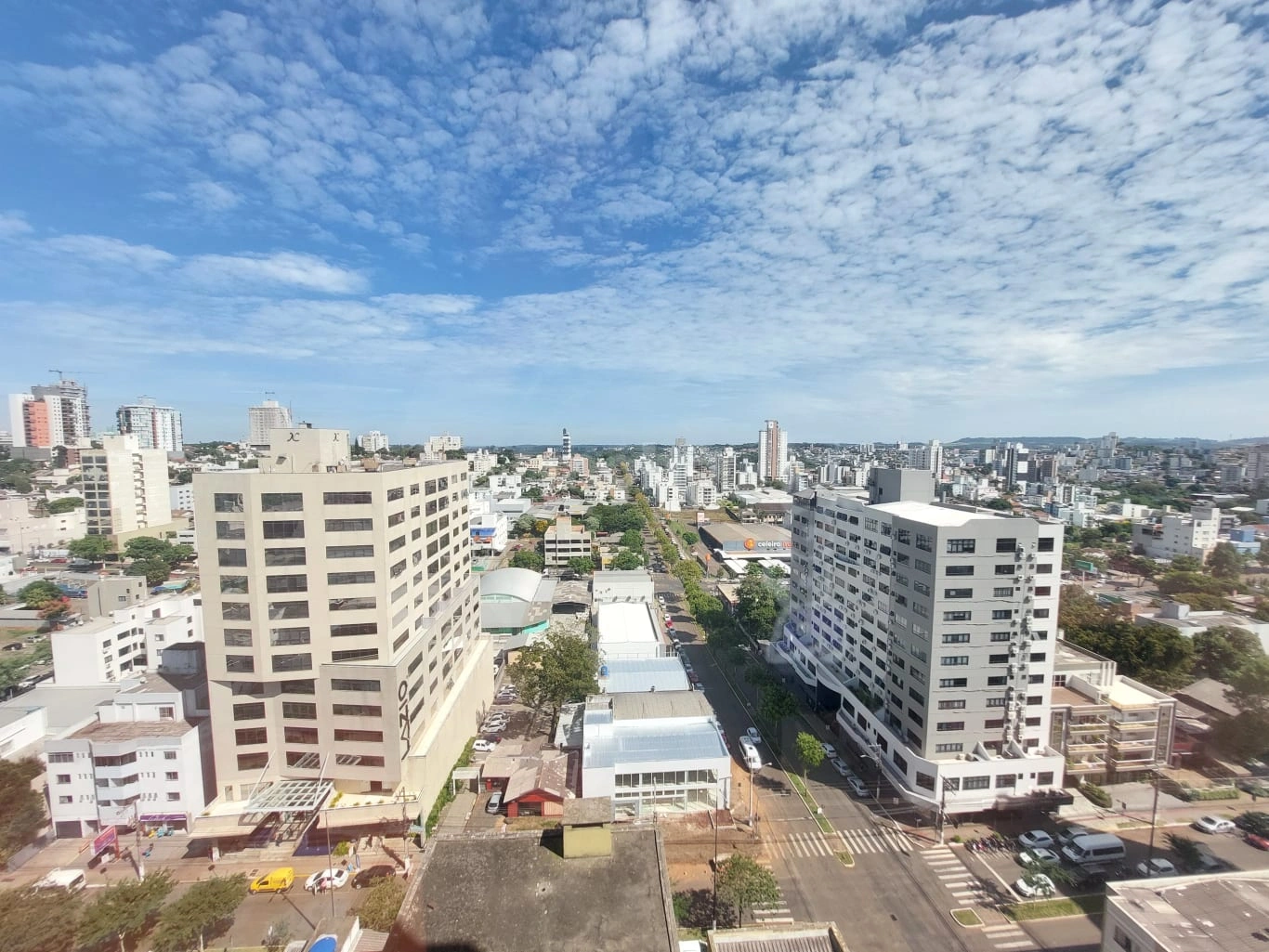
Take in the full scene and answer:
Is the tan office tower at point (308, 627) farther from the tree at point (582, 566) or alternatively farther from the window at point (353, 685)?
the tree at point (582, 566)

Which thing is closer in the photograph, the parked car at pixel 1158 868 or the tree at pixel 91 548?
the parked car at pixel 1158 868

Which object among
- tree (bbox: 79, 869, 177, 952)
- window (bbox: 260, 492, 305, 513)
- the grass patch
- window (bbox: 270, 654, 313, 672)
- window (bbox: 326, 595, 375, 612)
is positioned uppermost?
A: window (bbox: 260, 492, 305, 513)

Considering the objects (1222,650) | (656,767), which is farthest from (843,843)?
(1222,650)

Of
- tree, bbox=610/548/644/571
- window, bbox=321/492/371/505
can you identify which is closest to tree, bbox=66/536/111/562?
tree, bbox=610/548/644/571

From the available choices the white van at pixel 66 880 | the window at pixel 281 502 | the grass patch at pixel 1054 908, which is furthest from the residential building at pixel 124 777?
the grass patch at pixel 1054 908

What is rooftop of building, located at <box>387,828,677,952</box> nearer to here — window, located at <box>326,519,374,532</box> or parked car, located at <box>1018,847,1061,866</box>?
window, located at <box>326,519,374,532</box>

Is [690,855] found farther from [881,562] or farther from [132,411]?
[132,411]
